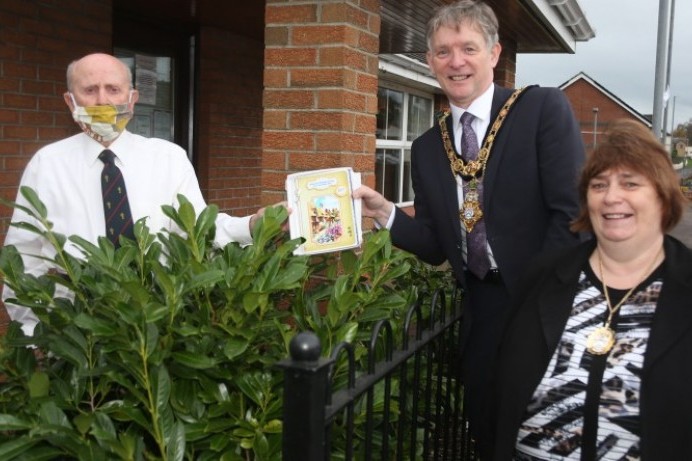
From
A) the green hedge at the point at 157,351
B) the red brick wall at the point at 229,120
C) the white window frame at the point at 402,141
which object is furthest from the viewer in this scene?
the white window frame at the point at 402,141

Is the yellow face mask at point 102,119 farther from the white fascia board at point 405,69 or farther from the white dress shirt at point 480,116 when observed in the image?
the white fascia board at point 405,69

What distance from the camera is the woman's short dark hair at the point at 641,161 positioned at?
201 centimetres

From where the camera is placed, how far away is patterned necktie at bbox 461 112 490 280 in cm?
265

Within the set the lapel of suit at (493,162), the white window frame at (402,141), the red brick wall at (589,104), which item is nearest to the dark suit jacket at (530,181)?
the lapel of suit at (493,162)

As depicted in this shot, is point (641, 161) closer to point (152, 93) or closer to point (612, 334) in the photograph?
point (612, 334)

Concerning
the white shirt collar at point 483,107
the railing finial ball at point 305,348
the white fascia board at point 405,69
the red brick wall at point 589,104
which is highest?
the red brick wall at point 589,104

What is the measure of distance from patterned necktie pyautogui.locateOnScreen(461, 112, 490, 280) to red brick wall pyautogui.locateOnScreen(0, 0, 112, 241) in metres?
2.92

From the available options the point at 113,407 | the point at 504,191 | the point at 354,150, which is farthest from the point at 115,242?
the point at 504,191

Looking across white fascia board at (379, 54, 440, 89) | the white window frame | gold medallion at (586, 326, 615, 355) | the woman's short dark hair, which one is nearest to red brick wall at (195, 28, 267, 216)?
white fascia board at (379, 54, 440, 89)

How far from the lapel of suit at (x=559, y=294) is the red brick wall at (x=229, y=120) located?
14.6ft

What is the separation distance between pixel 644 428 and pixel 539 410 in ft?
0.97

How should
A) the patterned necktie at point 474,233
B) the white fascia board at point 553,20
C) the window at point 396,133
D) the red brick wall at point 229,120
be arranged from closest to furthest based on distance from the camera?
the patterned necktie at point 474,233, the white fascia board at point 553,20, the red brick wall at point 229,120, the window at point 396,133

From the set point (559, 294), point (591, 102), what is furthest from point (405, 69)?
point (591, 102)

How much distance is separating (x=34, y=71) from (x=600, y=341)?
150 inches
